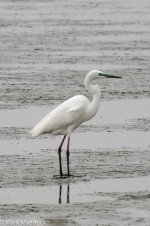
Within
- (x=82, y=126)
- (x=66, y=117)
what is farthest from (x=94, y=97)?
(x=82, y=126)

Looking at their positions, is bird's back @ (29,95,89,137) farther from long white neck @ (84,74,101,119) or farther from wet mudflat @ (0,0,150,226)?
wet mudflat @ (0,0,150,226)

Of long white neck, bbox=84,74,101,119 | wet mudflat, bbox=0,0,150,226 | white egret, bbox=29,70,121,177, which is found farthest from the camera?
long white neck, bbox=84,74,101,119

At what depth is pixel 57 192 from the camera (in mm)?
12758

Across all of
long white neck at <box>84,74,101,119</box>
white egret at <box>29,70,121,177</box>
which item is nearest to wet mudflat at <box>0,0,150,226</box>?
white egret at <box>29,70,121,177</box>

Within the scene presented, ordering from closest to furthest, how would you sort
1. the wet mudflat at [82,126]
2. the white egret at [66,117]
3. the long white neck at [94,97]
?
1. the wet mudflat at [82,126]
2. the white egret at [66,117]
3. the long white neck at [94,97]

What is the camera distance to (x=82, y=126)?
57.3 feet

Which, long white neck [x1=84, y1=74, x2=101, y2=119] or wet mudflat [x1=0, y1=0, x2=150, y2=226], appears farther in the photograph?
long white neck [x1=84, y1=74, x2=101, y2=119]

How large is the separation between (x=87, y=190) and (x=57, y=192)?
1.15 ft

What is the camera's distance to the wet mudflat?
11.9 metres

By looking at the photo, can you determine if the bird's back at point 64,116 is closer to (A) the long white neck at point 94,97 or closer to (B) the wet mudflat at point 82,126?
(A) the long white neck at point 94,97

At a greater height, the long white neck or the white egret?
the long white neck

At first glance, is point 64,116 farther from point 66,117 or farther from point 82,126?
point 82,126

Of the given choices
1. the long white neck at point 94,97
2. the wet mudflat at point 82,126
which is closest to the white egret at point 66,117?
the long white neck at point 94,97

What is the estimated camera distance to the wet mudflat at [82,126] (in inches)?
468
